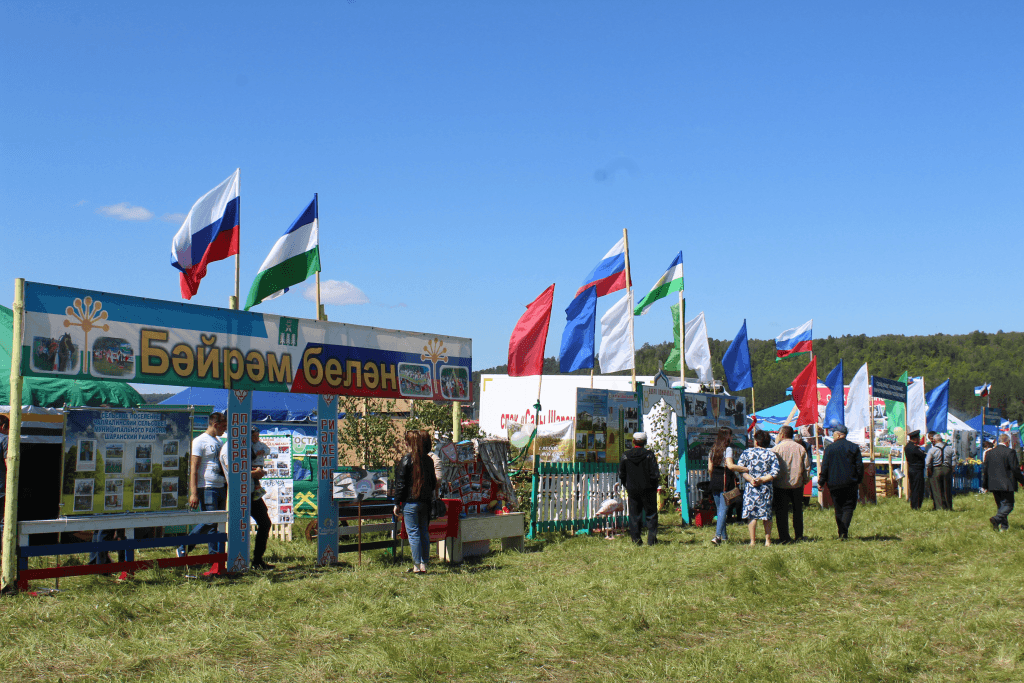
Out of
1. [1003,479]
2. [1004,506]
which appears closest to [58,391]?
[1003,479]

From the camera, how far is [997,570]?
9031mm

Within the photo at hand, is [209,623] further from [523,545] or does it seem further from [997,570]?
[997,570]

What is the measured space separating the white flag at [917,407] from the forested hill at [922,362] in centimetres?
6314

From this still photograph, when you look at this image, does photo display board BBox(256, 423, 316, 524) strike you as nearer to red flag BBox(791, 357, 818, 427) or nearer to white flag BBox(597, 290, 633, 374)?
white flag BBox(597, 290, 633, 374)

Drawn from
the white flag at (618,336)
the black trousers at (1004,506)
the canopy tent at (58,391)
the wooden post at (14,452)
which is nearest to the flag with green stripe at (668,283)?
the white flag at (618,336)

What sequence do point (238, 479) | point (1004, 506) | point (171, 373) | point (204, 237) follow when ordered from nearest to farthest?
point (171, 373) < point (238, 479) < point (204, 237) < point (1004, 506)

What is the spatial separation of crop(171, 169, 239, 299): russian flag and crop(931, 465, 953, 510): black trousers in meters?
14.2

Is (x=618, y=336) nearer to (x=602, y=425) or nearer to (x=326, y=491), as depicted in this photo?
(x=602, y=425)

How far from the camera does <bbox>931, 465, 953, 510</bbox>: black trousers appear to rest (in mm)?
17078

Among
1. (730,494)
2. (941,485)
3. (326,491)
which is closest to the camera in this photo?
(326,491)

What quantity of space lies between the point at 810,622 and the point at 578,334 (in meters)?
8.77

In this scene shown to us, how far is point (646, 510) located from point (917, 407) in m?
13.8

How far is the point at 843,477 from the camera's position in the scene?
1225 centimetres

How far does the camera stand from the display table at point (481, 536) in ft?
34.5
